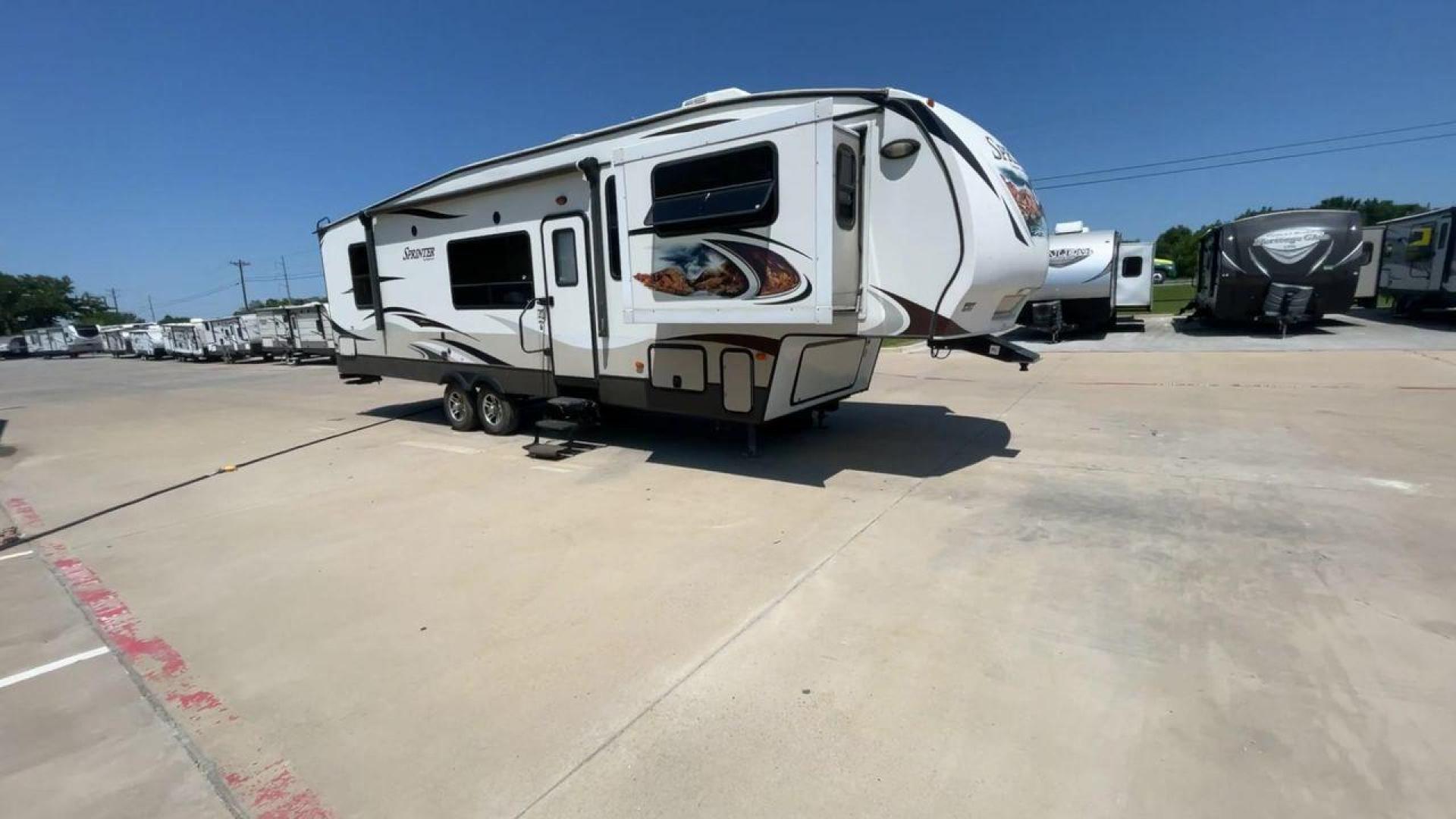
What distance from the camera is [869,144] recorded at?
5156 millimetres

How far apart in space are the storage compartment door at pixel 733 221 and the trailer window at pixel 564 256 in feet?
3.20

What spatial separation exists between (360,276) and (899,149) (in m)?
8.07

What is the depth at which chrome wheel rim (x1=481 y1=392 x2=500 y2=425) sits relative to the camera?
8453 mm

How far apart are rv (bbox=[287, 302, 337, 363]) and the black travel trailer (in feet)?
86.5

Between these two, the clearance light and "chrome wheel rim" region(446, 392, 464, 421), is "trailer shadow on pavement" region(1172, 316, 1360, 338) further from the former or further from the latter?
"chrome wheel rim" region(446, 392, 464, 421)

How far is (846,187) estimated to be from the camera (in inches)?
202

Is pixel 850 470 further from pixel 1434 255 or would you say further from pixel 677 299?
pixel 1434 255

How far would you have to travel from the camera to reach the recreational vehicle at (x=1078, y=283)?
17.1 metres

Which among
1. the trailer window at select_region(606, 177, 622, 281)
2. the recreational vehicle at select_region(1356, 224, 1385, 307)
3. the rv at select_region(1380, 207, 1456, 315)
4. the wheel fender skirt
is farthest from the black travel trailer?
the trailer window at select_region(606, 177, 622, 281)

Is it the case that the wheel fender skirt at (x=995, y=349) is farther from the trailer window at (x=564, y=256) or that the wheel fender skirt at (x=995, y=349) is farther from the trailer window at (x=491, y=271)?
the trailer window at (x=491, y=271)

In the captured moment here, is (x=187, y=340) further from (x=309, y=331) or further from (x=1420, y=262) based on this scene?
(x=1420, y=262)

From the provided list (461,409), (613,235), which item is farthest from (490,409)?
(613,235)

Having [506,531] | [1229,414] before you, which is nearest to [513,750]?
[506,531]

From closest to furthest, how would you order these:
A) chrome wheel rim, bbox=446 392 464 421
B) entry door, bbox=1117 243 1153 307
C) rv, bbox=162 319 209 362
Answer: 1. chrome wheel rim, bbox=446 392 464 421
2. entry door, bbox=1117 243 1153 307
3. rv, bbox=162 319 209 362
